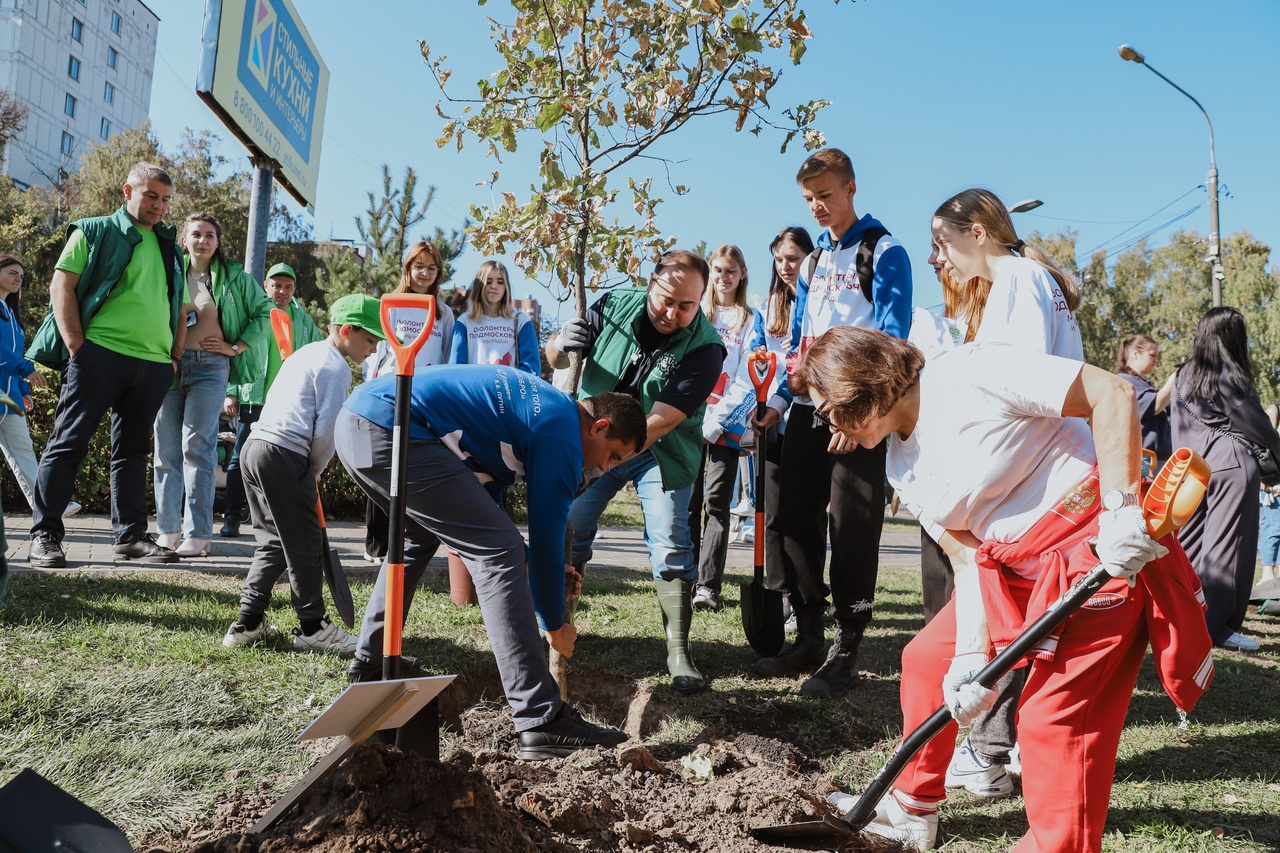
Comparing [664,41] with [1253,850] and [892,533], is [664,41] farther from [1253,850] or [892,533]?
[892,533]

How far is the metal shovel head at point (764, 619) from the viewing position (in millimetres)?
4477

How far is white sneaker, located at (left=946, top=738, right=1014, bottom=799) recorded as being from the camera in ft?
10.3

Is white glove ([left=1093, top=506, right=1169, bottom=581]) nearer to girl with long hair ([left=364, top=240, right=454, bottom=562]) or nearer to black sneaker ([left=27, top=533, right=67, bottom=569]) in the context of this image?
girl with long hair ([left=364, top=240, right=454, bottom=562])

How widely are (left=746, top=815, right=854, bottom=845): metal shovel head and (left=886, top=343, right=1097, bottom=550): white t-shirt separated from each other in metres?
0.90

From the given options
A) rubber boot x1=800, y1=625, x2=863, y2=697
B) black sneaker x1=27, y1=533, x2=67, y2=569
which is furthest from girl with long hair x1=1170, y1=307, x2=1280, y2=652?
black sneaker x1=27, y1=533, x2=67, y2=569

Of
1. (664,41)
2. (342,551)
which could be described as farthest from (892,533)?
(664,41)

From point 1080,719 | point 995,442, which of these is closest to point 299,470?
point 995,442

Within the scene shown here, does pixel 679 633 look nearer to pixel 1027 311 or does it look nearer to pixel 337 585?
pixel 337 585

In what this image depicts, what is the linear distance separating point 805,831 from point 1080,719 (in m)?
0.82

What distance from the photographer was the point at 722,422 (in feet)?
19.1

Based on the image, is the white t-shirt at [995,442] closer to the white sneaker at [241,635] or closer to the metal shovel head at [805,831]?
the metal shovel head at [805,831]

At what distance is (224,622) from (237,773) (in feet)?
5.46

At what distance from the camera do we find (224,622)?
14.1 feet

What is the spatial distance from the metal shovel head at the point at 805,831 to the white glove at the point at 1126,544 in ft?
3.45
